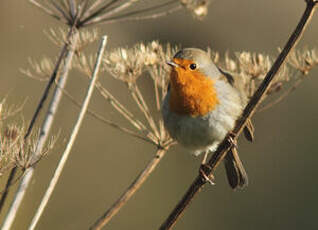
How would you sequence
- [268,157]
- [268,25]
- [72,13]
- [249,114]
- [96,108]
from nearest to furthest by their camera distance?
1. [249,114]
2. [72,13]
3. [96,108]
4. [268,157]
5. [268,25]

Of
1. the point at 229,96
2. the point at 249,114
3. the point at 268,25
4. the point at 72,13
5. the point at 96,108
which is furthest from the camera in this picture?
the point at 268,25

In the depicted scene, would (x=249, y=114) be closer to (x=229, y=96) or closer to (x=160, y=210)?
(x=229, y=96)

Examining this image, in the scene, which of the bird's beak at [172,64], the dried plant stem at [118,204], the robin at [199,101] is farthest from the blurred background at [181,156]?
the dried plant stem at [118,204]

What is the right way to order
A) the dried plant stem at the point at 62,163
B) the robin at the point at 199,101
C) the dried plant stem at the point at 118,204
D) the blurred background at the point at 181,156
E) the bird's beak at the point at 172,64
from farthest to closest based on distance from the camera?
the blurred background at the point at 181,156, the robin at the point at 199,101, the bird's beak at the point at 172,64, the dried plant stem at the point at 118,204, the dried plant stem at the point at 62,163

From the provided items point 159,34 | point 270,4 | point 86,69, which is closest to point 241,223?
point 159,34

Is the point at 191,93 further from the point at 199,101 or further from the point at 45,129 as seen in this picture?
the point at 45,129

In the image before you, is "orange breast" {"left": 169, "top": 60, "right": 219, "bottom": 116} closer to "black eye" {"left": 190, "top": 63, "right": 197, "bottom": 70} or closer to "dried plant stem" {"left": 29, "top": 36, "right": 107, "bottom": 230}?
"black eye" {"left": 190, "top": 63, "right": 197, "bottom": 70}

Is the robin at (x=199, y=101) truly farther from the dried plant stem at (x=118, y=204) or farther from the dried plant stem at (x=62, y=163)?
the dried plant stem at (x=62, y=163)
